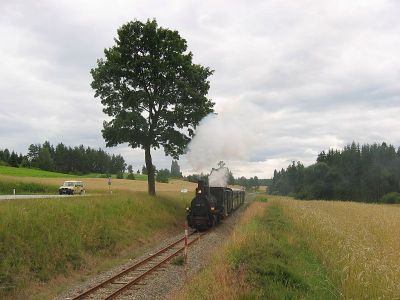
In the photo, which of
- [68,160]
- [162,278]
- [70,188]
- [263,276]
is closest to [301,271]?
[263,276]

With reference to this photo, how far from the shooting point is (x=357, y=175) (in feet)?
316

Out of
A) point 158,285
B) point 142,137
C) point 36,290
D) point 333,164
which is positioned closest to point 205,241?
point 158,285

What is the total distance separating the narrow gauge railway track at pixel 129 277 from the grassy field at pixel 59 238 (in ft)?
4.69

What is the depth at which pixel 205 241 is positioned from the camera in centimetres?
2323

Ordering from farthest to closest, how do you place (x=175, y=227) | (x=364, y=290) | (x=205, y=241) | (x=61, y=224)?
(x=175, y=227)
(x=205, y=241)
(x=61, y=224)
(x=364, y=290)

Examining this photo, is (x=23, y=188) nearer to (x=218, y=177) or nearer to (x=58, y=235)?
(x=218, y=177)

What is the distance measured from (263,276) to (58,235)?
985 cm

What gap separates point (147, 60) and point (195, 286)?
25.2 metres

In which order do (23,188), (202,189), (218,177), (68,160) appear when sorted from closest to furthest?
1. (202,189)
2. (218,177)
3. (23,188)
4. (68,160)

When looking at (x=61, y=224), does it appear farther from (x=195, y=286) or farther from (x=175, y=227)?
(x=175, y=227)

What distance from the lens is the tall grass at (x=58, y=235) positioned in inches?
551

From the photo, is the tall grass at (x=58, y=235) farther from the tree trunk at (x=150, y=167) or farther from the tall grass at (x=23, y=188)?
the tall grass at (x=23, y=188)

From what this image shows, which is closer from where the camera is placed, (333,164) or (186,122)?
(186,122)

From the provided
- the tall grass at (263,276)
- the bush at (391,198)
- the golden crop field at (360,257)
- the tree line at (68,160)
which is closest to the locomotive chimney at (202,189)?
the golden crop field at (360,257)
